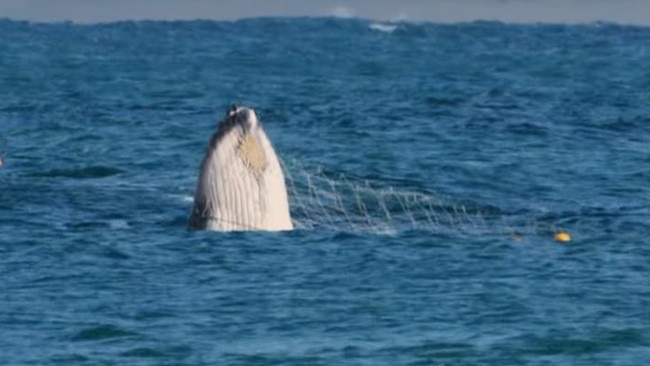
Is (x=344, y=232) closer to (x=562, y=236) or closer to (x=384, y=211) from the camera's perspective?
(x=384, y=211)

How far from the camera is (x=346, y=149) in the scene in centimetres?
3769

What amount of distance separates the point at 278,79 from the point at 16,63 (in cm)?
1244

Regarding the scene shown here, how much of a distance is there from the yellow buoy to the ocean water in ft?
0.43

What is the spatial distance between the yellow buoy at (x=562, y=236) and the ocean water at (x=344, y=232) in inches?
5.2

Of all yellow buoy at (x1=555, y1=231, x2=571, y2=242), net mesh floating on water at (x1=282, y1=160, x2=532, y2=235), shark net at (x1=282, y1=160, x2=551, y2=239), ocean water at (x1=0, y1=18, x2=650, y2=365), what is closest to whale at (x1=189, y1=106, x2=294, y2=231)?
ocean water at (x1=0, y1=18, x2=650, y2=365)

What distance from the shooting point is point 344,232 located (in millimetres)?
26969

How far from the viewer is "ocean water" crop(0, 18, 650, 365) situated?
21719 mm

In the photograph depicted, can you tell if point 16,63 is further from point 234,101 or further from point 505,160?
point 505,160

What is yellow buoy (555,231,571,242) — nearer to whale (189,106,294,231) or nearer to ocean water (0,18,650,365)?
ocean water (0,18,650,365)

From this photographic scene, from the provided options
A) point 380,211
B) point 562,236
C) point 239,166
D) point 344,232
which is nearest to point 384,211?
point 380,211

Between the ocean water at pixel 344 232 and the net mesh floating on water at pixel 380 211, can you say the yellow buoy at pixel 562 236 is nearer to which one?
the ocean water at pixel 344 232

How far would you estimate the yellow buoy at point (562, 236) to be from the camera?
26.8 metres

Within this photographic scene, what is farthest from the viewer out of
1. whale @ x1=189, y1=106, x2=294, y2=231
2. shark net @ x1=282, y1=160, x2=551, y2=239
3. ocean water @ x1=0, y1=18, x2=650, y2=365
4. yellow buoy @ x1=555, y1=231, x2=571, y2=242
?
shark net @ x1=282, y1=160, x2=551, y2=239

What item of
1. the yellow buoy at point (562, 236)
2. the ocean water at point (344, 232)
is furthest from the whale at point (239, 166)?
the yellow buoy at point (562, 236)
